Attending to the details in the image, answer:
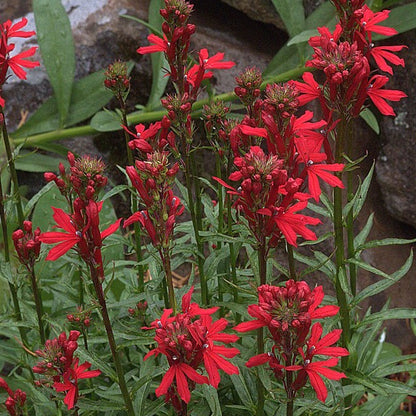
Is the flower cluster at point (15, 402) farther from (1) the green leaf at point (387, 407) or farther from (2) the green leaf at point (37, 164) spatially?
(2) the green leaf at point (37, 164)

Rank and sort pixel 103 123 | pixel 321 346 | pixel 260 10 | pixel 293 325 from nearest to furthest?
pixel 293 325
pixel 321 346
pixel 103 123
pixel 260 10

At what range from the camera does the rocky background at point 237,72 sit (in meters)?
2.83

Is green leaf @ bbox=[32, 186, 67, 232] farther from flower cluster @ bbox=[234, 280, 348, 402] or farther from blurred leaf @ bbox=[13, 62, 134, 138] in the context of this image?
flower cluster @ bbox=[234, 280, 348, 402]

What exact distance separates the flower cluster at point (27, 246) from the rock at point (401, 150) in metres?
1.73

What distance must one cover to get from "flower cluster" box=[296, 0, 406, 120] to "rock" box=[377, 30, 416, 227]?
1.30 meters

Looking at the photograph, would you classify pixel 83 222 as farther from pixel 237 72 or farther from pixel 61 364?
pixel 237 72

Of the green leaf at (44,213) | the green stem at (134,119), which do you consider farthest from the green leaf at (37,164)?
the green leaf at (44,213)

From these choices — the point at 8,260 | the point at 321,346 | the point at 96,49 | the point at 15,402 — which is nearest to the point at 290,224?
the point at 321,346

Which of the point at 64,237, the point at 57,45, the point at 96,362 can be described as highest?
the point at 57,45

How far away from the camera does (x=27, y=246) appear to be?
149 centimetres

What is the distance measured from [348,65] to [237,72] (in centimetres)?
189

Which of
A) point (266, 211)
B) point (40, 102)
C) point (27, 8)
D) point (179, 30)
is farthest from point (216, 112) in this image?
point (27, 8)

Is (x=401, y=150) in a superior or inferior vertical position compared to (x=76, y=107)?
inferior

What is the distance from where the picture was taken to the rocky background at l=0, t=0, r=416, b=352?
283cm
